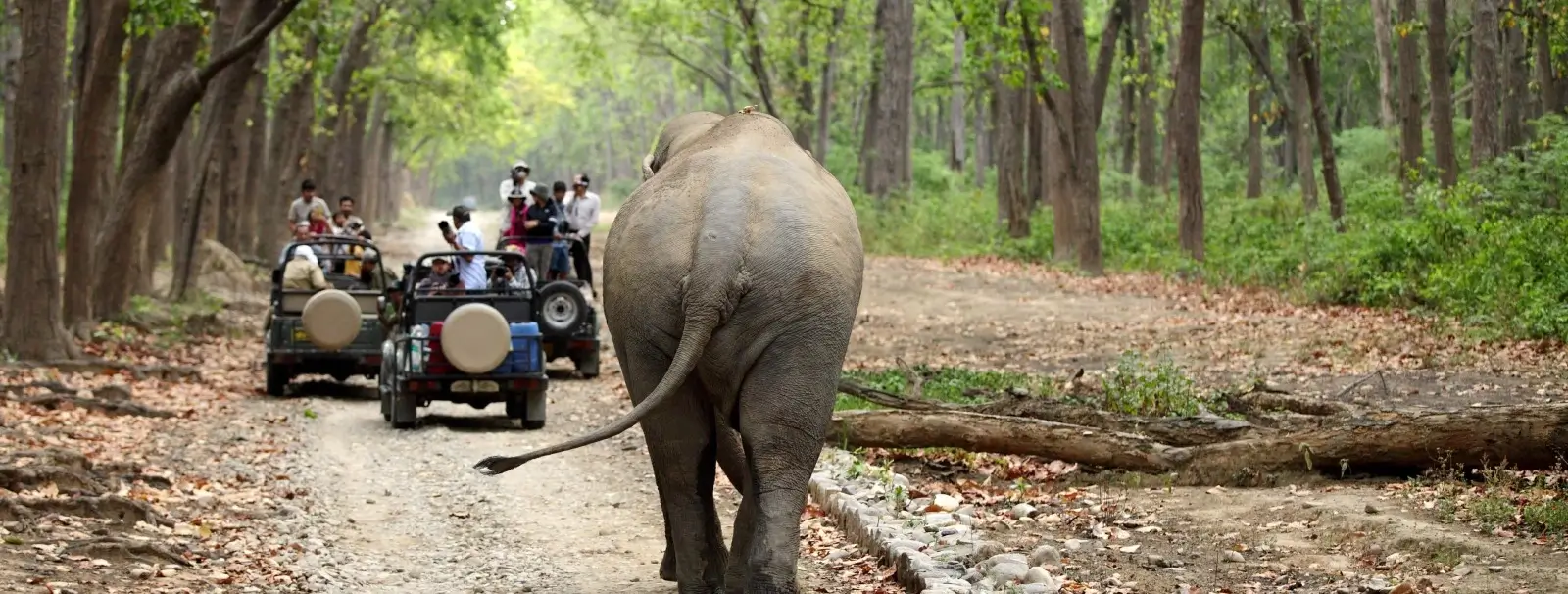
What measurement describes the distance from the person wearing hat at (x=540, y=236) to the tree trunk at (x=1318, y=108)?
45.6ft

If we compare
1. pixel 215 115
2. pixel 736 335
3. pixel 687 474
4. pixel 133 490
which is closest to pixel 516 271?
pixel 133 490

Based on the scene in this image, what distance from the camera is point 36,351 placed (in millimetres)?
15898

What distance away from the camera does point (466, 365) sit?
1361 centimetres

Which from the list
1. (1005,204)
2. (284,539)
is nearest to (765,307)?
(284,539)

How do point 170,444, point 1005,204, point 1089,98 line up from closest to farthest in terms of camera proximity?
1. point 170,444
2. point 1089,98
3. point 1005,204

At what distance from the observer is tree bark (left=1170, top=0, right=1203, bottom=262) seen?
2655 cm

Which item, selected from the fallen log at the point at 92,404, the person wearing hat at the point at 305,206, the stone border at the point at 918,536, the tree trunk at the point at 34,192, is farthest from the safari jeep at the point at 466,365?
the person wearing hat at the point at 305,206

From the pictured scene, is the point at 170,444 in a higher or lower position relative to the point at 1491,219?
lower

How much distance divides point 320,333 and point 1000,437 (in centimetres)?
812

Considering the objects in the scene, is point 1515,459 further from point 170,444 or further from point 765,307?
point 170,444

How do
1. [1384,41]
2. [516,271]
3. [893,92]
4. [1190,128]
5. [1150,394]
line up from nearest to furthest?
[1150,394]
[516,271]
[1190,128]
[1384,41]
[893,92]

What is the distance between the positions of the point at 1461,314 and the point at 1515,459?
8.39 m

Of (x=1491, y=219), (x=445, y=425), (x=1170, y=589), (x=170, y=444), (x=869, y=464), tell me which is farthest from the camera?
(x=1491, y=219)

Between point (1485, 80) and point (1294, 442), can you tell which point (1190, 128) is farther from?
point (1294, 442)
